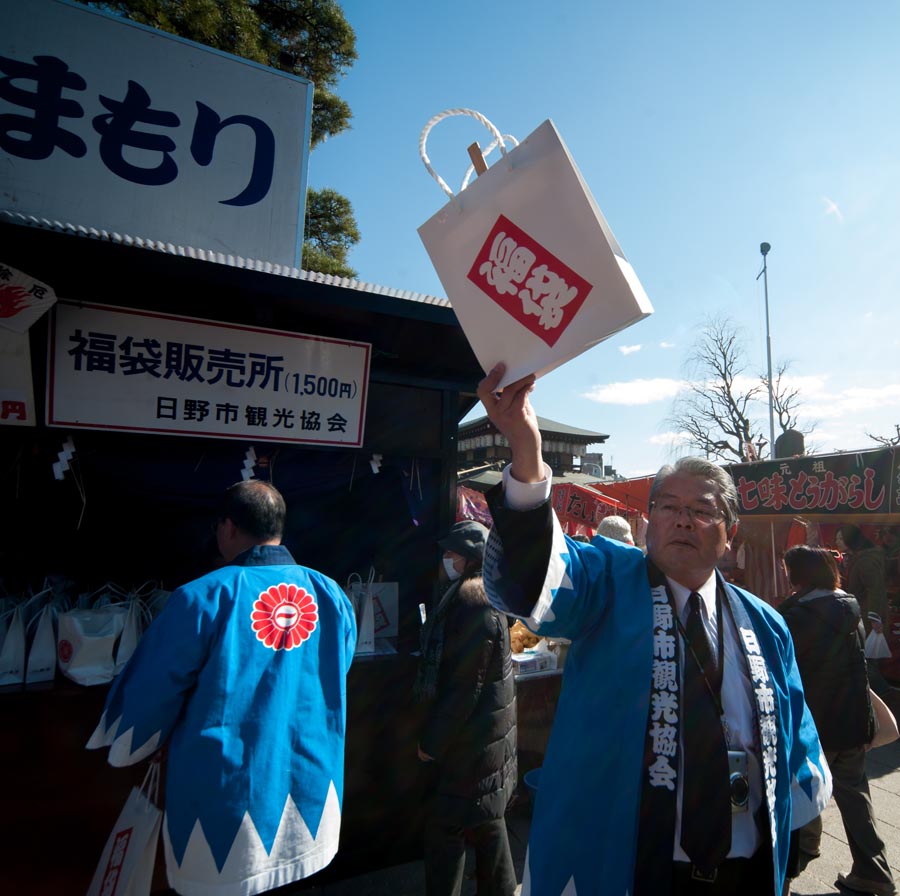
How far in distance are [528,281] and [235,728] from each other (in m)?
1.95

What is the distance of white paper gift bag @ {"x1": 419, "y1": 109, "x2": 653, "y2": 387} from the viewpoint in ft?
4.36

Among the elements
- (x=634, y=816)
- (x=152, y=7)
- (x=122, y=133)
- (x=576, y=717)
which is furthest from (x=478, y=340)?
(x=152, y=7)

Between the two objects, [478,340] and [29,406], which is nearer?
[478,340]

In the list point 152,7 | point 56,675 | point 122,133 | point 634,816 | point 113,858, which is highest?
point 152,7

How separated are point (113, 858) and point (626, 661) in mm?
2238

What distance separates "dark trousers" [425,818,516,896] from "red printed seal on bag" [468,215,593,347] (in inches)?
110

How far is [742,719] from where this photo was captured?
1757 millimetres

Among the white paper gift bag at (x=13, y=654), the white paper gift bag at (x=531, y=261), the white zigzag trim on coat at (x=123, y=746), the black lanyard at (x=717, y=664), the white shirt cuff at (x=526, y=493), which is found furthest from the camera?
the white paper gift bag at (x=13, y=654)

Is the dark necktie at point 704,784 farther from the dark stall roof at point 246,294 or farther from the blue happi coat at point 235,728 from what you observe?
the dark stall roof at point 246,294

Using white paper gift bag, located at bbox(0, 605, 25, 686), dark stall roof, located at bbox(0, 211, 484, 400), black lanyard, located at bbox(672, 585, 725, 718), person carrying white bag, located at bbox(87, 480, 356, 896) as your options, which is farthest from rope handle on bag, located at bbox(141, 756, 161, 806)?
dark stall roof, located at bbox(0, 211, 484, 400)

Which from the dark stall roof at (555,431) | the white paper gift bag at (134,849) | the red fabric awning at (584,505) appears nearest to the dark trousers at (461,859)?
the white paper gift bag at (134,849)

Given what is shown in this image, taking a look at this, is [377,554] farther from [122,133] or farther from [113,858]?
[122,133]

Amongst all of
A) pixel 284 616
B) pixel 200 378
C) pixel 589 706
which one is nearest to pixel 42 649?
pixel 200 378

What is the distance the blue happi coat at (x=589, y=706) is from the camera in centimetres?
157
